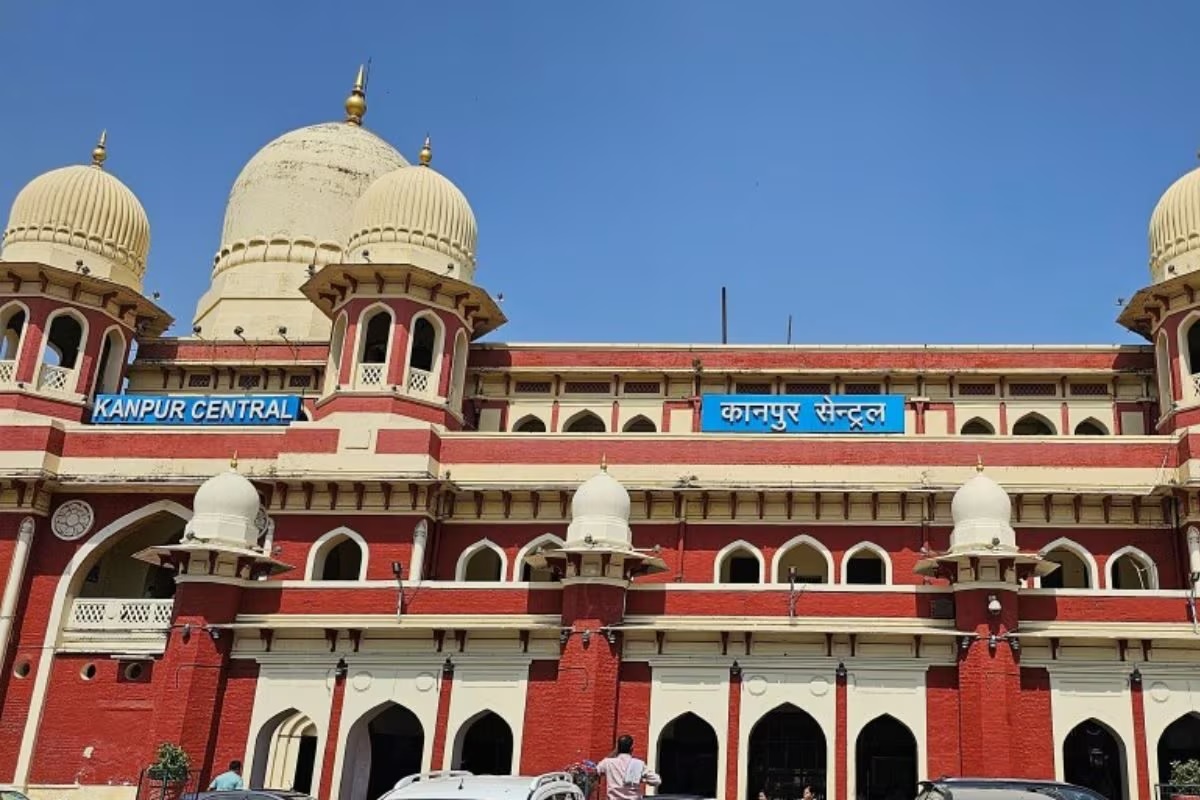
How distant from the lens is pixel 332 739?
2402cm

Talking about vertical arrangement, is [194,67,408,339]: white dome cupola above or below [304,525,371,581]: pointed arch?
above

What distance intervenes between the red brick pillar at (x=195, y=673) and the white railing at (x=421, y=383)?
872 cm

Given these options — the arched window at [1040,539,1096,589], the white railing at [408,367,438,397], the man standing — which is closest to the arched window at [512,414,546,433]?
the white railing at [408,367,438,397]

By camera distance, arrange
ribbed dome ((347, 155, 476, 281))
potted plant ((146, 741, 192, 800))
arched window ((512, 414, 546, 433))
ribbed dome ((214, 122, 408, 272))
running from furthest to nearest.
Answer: ribbed dome ((214, 122, 408, 272)) < arched window ((512, 414, 546, 433)) < ribbed dome ((347, 155, 476, 281)) < potted plant ((146, 741, 192, 800))

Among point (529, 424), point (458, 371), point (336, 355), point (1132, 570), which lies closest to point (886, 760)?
point (1132, 570)

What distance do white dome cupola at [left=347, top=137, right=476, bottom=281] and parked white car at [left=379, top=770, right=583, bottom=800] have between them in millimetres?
22158

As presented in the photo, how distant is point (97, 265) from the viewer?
114 feet

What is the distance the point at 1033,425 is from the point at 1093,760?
12919 millimetres

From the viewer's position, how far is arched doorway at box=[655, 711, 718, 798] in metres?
25.5

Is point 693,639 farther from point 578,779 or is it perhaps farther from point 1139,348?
point 1139,348

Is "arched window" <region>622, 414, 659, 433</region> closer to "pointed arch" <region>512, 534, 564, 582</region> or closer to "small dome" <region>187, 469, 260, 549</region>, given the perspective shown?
"pointed arch" <region>512, 534, 564, 582</region>

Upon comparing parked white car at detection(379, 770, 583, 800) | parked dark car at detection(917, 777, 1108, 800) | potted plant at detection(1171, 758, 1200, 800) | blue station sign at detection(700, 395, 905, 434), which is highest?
blue station sign at detection(700, 395, 905, 434)

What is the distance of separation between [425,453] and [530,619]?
757 cm

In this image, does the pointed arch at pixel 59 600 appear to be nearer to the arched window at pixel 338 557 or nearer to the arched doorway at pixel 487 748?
the arched window at pixel 338 557
